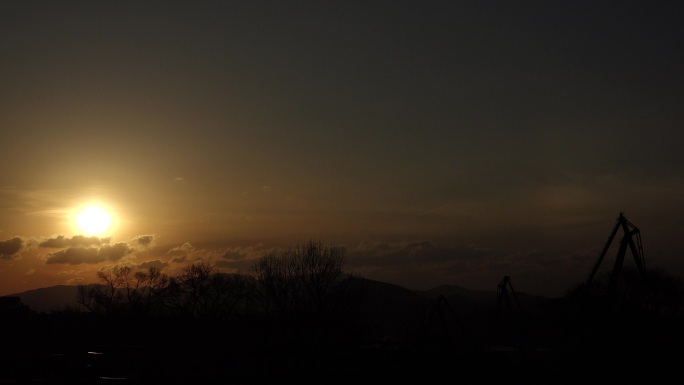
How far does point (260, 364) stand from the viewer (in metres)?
44.3

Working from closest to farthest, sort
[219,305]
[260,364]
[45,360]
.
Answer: [45,360], [260,364], [219,305]

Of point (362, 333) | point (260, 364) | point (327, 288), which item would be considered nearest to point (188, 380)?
point (260, 364)

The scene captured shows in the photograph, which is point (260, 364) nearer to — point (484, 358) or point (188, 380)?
point (188, 380)

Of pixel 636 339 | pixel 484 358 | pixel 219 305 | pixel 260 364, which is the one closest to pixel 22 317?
pixel 219 305

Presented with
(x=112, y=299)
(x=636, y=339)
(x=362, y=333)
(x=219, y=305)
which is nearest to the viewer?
(x=636, y=339)

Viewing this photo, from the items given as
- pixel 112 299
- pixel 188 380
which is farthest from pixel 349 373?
pixel 112 299

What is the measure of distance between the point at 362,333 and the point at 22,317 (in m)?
39.2

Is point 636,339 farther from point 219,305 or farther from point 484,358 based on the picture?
point 219,305

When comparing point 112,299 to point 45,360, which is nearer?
point 45,360

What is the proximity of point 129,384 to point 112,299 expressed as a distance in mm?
87373

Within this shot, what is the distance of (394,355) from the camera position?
4919 centimetres

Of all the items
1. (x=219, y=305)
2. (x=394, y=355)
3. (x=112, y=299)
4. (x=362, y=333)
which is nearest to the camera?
(x=394, y=355)

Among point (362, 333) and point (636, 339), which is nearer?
point (636, 339)

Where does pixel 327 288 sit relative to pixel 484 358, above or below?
above
